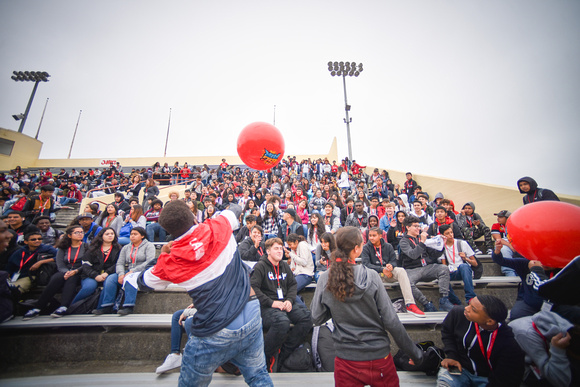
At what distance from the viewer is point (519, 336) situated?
89.0 inches

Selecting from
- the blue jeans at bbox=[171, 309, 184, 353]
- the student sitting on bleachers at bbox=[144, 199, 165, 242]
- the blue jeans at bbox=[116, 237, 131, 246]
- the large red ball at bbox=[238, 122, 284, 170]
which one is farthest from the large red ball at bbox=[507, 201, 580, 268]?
the blue jeans at bbox=[116, 237, 131, 246]

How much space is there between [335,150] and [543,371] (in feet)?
63.8

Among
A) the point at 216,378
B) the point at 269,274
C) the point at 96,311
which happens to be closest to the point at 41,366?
the point at 96,311

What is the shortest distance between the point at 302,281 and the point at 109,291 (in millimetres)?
3109

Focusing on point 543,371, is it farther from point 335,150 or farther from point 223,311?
point 335,150

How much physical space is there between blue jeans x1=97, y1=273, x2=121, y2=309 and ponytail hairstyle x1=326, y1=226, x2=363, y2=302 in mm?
3642

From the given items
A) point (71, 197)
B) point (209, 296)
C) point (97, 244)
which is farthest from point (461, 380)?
point (71, 197)

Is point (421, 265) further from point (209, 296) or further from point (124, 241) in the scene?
point (124, 241)

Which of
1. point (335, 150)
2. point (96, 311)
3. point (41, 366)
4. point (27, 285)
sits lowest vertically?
point (41, 366)

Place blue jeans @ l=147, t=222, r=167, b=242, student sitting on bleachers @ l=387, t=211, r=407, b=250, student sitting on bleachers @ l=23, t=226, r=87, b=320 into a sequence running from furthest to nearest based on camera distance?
blue jeans @ l=147, t=222, r=167, b=242 → student sitting on bleachers @ l=387, t=211, r=407, b=250 → student sitting on bleachers @ l=23, t=226, r=87, b=320

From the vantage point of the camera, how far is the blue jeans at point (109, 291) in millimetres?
3320

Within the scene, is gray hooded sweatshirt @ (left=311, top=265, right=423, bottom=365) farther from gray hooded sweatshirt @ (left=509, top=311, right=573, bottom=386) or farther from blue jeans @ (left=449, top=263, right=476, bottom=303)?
blue jeans @ (left=449, top=263, right=476, bottom=303)

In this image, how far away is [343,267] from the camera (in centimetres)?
169

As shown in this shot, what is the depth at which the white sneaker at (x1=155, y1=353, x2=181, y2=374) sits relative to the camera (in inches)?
98.9
